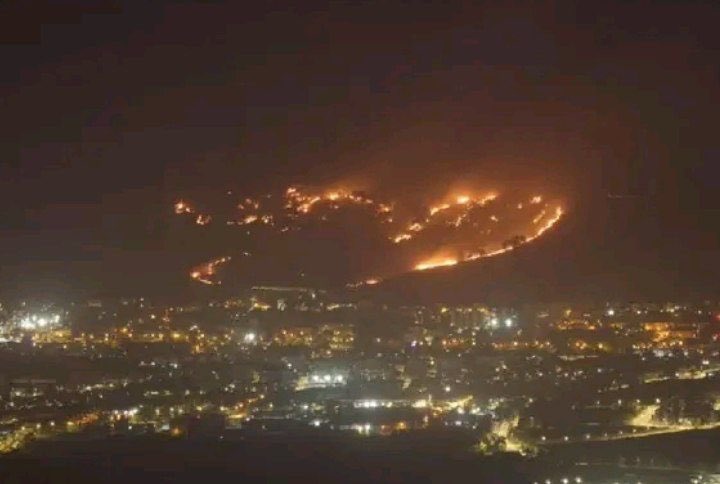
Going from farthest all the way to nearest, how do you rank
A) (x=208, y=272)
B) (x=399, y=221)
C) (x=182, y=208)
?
(x=182, y=208)
(x=399, y=221)
(x=208, y=272)

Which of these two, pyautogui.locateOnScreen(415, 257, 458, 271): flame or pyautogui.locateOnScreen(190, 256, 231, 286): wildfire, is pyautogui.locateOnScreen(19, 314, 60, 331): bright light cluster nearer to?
pyautogui.locateOnScreen(190, 256, 231, 286): wildfire

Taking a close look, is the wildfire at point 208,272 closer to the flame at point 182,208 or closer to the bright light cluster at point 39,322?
the flame at point 182,208

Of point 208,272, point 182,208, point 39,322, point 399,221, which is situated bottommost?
point 39,322

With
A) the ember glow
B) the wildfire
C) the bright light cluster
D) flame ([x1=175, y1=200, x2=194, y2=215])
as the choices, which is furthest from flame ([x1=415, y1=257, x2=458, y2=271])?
the bright light cluster

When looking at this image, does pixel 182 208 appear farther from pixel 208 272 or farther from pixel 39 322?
pixel 39 322

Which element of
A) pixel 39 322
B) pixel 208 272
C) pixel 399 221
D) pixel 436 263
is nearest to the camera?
pixel 39 322

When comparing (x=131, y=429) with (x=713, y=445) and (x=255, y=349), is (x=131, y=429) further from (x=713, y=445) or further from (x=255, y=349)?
(x=713, y=445)

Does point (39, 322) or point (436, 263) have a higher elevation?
point (436, 263)

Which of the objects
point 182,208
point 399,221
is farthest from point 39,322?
point 399,221

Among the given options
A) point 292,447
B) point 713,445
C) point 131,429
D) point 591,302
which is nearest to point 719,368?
point 591,302
